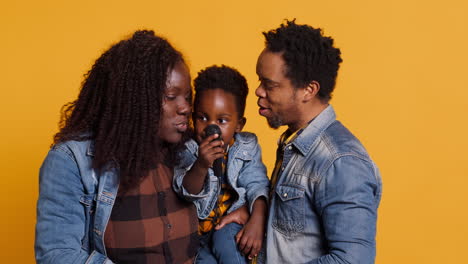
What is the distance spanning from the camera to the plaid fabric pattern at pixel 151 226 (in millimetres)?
1725

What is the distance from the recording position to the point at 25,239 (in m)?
3.27

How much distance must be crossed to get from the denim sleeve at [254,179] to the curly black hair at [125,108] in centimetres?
52

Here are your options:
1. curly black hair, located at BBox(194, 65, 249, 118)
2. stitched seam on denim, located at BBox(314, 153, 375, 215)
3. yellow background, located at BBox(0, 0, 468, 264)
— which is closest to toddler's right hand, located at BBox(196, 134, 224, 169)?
stitched seam on denim, located at BBox(314, 153, 375, 215)

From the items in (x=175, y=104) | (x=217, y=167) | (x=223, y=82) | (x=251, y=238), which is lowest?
(x=251, y=238)

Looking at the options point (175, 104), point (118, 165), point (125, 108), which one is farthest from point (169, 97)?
point (118, 165)

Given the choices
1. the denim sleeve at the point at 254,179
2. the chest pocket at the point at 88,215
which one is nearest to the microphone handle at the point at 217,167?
the denim sleeve at the point at 254,179

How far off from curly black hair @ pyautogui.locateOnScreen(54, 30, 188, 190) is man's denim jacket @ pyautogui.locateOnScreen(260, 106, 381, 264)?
50cm

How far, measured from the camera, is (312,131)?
1884mm

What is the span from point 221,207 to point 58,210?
75cm

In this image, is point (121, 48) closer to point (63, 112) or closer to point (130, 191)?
point (63, 112)

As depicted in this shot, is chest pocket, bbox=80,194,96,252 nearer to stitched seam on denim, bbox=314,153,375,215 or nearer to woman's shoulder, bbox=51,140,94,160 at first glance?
woman's shoulder, bbox=51,140,94,160

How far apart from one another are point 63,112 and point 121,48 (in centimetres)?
33

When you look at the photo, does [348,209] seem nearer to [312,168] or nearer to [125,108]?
[312,168]

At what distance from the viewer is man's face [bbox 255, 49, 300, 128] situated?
198 centimetres
